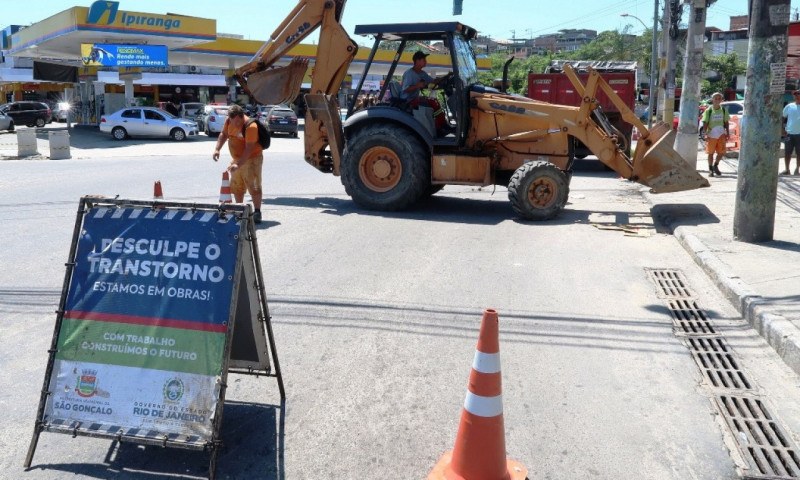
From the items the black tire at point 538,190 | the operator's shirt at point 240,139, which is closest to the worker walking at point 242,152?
the operator's shirt at point 240,139

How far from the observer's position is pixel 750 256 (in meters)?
8.46

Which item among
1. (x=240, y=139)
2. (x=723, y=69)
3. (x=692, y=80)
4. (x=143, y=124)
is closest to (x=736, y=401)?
(x=240, y=139)

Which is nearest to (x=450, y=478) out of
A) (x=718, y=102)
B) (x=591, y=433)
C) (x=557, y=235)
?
(x=591, y=433)

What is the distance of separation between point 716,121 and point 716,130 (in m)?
0.20

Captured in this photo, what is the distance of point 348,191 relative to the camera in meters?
12.5

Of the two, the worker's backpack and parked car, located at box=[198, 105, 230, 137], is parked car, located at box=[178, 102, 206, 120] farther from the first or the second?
the worker's backpack

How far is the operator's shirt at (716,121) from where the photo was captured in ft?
54.0

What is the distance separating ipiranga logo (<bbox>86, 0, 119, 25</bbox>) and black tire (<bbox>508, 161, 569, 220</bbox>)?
90.8ft

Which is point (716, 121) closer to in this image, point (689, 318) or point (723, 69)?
point (689, 318)

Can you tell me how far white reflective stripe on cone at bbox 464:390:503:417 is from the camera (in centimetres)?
378

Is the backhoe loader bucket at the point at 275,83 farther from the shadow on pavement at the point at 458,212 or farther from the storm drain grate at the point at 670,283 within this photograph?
the storm drain grate at the point at 670,283

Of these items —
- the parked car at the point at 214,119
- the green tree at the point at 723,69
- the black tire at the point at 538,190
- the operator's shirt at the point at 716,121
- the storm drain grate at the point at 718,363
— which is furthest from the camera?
the green tree at the point at 723,69

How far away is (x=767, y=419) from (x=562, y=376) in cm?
126

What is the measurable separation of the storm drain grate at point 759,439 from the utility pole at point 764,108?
4655mm
